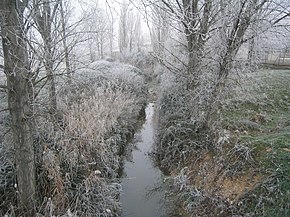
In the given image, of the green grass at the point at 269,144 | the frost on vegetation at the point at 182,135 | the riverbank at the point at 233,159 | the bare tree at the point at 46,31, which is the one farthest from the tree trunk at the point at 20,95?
the green grass at the point at 269,144

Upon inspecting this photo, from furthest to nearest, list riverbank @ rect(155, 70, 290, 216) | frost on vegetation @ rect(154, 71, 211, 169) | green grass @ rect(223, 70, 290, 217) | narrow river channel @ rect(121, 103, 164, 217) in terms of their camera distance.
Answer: frost on vegetation @ rect(154, 71, 211, 169)
narrow river channel @ rect(121, 103, 164, 217)
riverbank @ rect(155, 70, 290, 216)
green grass @ rect(223, 70, 290, 217)

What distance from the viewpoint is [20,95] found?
394 cm

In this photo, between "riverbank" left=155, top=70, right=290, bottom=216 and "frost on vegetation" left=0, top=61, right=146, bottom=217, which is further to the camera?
"frost on vegetation" left=0, top=61, right=146, bottom=217

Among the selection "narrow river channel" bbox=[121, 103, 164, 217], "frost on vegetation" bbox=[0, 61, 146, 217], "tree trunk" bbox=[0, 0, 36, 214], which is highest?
"tree trunk" bbox=[0, 0, 36, 214]

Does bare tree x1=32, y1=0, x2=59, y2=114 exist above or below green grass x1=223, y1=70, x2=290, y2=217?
above

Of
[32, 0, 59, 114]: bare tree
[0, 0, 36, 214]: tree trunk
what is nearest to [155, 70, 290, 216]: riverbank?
[0, 0, 36, 214]: tree trunk

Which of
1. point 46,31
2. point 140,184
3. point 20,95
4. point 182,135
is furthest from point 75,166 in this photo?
point 182,135

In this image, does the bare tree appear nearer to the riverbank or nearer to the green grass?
the riverbank

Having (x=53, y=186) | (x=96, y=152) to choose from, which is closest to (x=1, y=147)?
(x=53, y=186)

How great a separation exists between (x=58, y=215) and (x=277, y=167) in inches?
142

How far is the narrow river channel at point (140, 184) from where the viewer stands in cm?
553

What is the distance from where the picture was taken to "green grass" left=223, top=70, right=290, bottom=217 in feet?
14.3

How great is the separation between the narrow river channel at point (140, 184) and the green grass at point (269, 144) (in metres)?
1.89

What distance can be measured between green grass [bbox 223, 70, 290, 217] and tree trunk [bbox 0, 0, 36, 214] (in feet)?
11.3
